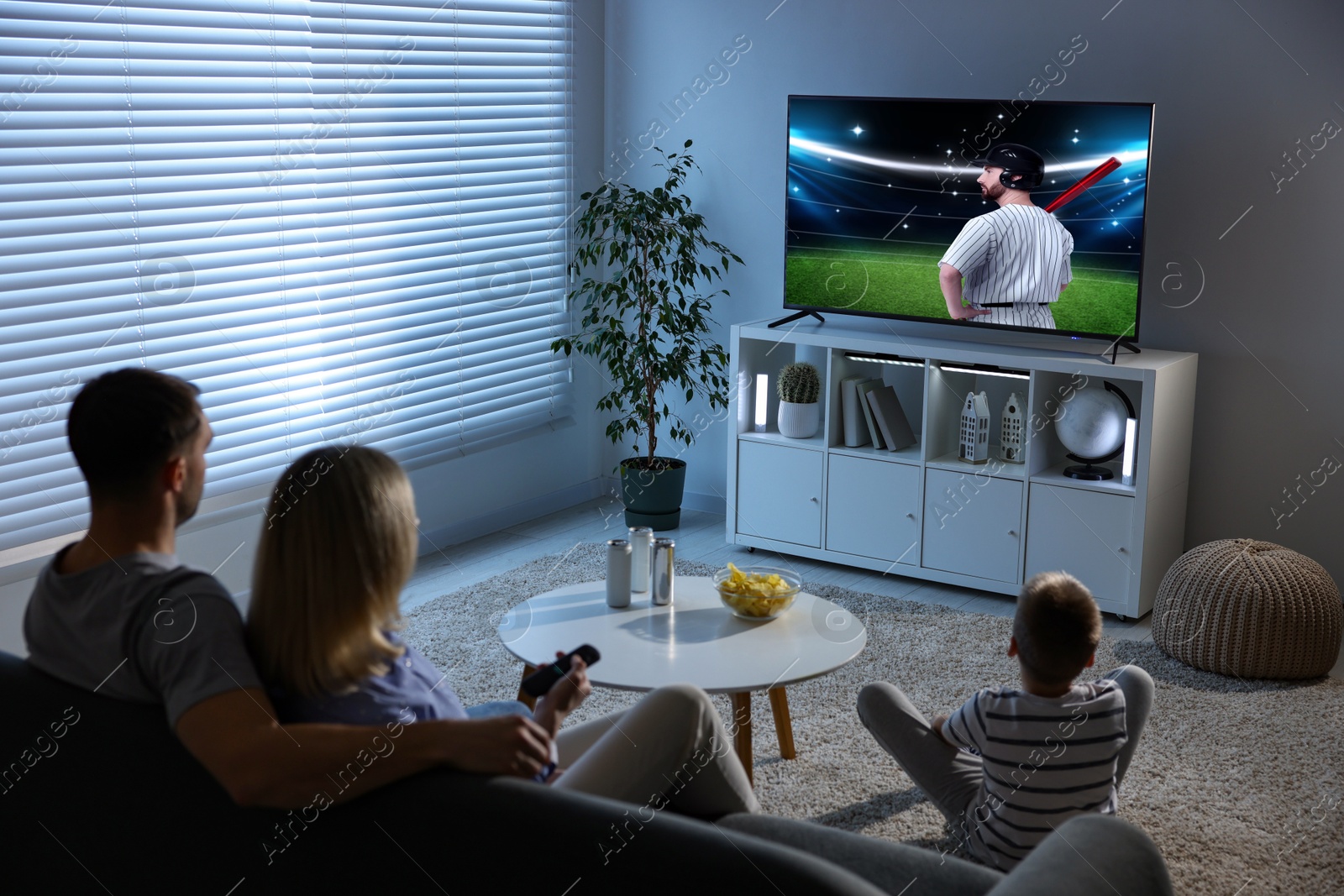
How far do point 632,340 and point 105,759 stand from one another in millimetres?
3571

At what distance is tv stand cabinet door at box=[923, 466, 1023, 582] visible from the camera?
407cm

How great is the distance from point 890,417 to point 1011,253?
686 mm

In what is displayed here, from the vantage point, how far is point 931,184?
13.6ft

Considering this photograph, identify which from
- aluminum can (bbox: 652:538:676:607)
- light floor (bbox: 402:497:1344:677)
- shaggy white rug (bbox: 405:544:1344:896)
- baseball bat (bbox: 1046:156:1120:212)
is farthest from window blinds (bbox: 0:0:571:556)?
baseball bat (bbox: 1046:156:1120:212)

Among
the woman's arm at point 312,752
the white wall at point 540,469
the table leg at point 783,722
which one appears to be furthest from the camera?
the white wall at point 540,469

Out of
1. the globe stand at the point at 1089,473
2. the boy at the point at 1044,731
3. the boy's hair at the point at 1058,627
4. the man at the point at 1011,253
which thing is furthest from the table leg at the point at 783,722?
the man at the point at 1011,253

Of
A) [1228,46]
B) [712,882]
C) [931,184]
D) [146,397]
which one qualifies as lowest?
[712,882]

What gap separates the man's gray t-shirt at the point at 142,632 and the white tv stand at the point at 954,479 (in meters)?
3.05

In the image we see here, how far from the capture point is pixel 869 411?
433cm

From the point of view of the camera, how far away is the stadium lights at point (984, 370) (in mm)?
4082

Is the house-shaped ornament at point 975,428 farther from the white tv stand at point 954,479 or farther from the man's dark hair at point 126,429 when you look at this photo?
the man's dark hair at point 126,429

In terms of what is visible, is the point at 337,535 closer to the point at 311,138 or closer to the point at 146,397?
the point at 146,397

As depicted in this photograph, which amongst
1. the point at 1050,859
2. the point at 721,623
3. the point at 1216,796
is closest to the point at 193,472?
the point at 1050,859

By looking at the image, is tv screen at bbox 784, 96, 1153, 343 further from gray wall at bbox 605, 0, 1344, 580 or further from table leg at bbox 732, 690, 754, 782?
table leg at bbox 732, 690, 754, 782
